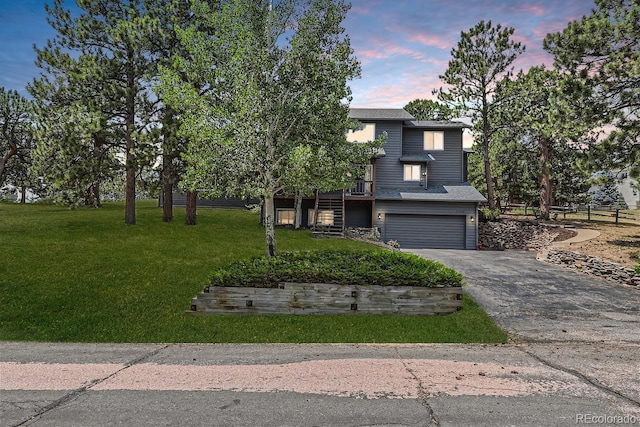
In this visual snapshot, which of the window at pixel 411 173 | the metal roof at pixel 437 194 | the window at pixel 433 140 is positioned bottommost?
the metal roof at pixel 437 194

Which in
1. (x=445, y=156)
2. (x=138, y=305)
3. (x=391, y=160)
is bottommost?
(x=138, y=305)

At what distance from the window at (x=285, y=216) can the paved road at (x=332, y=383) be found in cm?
1889

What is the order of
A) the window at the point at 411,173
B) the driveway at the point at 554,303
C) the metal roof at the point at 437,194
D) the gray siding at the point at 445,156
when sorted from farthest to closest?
1. the gray siding at the point at 445,156
2. the window at the point at 411,173
3. the metal roof at the point at 437,194
4. the driveway at the point at 554,303

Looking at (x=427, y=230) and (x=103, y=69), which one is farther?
(x=427, y=230)

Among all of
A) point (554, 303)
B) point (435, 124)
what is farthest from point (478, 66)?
point (554, 303)

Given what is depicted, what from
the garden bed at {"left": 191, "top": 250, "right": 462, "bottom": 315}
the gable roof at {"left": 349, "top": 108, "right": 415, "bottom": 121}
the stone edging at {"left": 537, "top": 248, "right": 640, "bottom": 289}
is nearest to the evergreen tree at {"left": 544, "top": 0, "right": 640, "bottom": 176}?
the stone edging at {"left": 537, "top": 248, "right": 640, "bottom": 289}

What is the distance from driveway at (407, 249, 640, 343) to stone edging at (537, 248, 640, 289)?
44cm

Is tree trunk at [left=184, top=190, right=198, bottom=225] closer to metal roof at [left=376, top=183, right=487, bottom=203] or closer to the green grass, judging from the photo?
the green grass

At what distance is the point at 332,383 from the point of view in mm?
5391

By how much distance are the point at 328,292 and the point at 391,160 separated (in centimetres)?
1884

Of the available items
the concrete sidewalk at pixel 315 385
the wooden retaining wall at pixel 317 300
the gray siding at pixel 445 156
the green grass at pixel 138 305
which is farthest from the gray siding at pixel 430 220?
the concrete sidewalk at pixel 315 385

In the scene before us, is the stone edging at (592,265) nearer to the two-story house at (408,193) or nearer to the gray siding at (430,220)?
the gray siding at (430,220)

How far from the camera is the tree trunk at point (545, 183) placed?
28.6 m

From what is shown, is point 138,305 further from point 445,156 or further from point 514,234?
point 514,234
